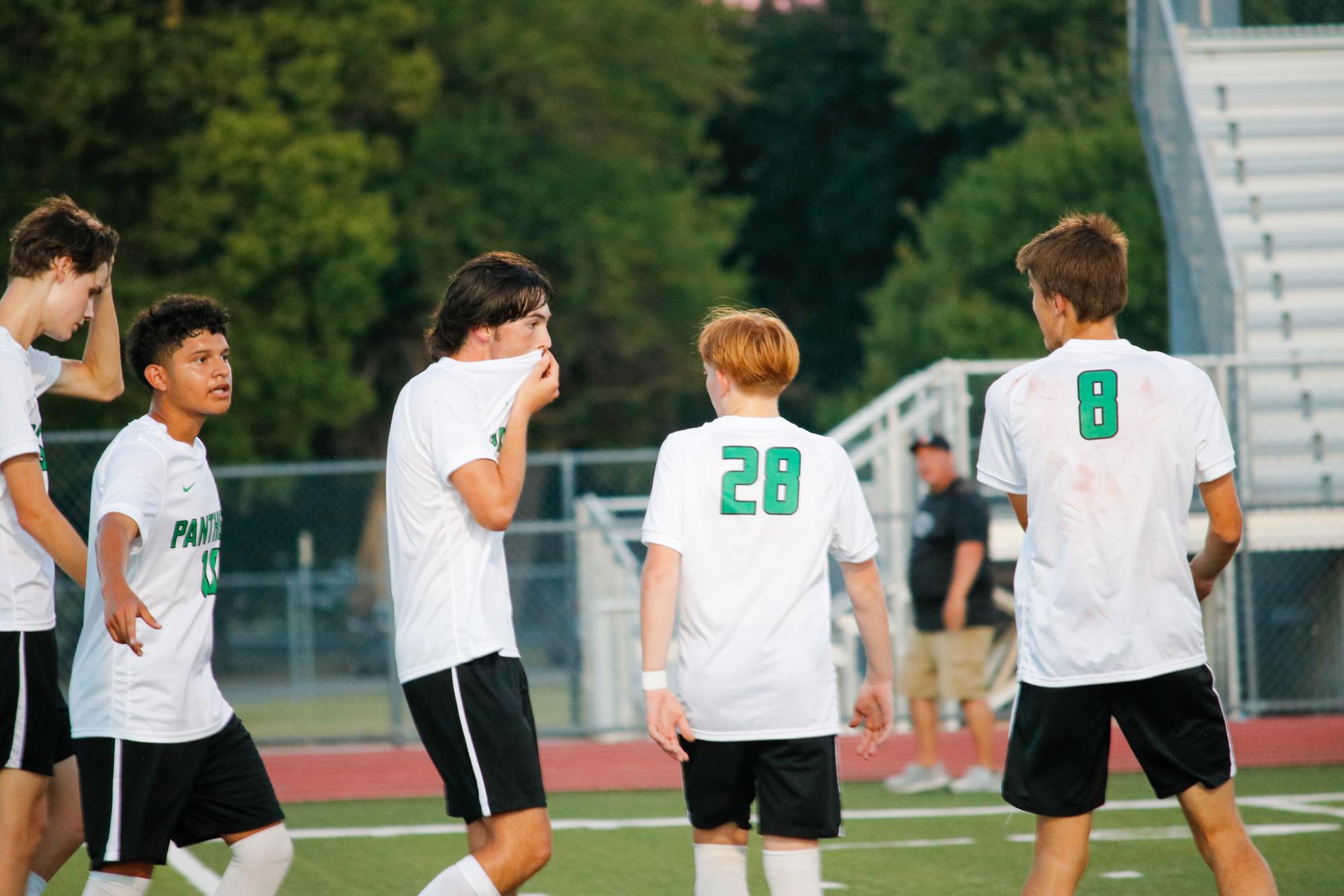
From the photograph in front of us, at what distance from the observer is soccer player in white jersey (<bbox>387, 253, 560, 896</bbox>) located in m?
4.21

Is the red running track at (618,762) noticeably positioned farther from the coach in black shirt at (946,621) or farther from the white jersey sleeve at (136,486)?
the white jersey sleeve at (136,486)

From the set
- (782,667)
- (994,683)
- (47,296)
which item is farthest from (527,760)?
(994,683)

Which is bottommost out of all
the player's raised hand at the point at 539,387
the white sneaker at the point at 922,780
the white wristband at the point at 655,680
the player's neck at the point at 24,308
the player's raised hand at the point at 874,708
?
the white sneaker at the point at 922,780

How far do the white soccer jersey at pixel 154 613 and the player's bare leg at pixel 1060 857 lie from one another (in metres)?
2.30

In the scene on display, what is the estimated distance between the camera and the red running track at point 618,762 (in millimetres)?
10383

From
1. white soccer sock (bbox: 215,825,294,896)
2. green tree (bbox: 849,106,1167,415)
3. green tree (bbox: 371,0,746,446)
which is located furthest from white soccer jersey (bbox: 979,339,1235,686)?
green tree (bbox: 371,0,746,446)

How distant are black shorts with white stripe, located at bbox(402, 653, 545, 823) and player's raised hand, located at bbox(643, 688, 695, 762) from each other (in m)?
0.32

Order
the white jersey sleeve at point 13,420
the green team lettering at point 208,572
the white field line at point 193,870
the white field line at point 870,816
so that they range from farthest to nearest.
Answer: the white field line at point 870,816 < the white field line at point 193,870 < the green team lettering at point 208,572 < the white jersey sleeve at point 13,420

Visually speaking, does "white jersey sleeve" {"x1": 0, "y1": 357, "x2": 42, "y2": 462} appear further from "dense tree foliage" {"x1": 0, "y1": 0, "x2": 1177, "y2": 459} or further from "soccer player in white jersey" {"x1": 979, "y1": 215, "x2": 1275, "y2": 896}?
"dense tree foliage" {"x1": 0, "y1": 0, "x2": 1177, "y2": 459}

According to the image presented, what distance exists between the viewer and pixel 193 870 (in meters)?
7.25

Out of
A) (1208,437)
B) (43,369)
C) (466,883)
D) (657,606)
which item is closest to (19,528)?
(43,369)

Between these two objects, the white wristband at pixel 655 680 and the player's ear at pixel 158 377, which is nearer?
the white wristband at pixel 655 680

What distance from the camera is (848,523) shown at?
4.47 m

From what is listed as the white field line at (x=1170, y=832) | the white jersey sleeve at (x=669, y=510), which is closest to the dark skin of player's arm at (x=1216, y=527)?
the white jersey sleeve at (x=669, y=510)
